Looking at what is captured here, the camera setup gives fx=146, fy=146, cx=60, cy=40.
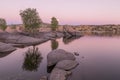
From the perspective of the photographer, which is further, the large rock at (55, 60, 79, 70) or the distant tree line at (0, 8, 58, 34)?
the distant tree line at (0, 8, 58, 34)

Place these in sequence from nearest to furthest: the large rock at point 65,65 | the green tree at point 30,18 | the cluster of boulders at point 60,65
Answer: the cluster of boulders at point 60,65
the large rock at point 65,65
the green tree at point 30,18

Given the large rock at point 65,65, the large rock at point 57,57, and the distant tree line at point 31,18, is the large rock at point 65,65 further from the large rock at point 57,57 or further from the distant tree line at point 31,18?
the distant tree line at point 31,18

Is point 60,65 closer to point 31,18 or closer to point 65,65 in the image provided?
point 65,65

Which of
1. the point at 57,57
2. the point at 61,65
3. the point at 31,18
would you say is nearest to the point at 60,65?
the point at 61,65

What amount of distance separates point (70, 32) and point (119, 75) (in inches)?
4083

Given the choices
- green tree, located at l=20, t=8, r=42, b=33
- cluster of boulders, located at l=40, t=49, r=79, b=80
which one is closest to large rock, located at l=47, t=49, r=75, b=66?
cluster of boulders, located at l=40, t=49, r=79, b=80

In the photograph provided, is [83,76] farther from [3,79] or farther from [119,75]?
[3,79]

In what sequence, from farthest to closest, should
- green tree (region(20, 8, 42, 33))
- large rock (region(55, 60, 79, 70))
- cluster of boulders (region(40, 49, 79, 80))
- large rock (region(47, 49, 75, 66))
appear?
green tree (region(20, 8, 42, 33)), large rock (region(47, 49, 75, 66)), large rock (region(55, 60, 79, 70)), cluster of boulders (region(40, 49, 79, 80))

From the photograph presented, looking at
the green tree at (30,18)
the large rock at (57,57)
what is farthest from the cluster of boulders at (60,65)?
the green tree at (30,18)

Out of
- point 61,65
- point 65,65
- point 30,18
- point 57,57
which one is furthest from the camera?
point 30,18

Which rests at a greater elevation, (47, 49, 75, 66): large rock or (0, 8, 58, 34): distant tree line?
(0, 8, 58, 34): distant tree line

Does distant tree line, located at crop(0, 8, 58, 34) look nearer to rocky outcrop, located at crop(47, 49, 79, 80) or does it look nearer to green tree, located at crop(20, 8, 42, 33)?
green tree, located at crop(20, 8, 42, 33)

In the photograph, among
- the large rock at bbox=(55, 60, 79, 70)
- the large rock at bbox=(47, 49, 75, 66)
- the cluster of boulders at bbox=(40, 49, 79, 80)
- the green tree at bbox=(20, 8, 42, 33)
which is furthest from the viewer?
the green tree at bbox=(20, 8, 42, 33)

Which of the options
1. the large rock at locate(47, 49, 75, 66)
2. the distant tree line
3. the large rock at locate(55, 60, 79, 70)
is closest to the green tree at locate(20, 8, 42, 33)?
the distant tree line
